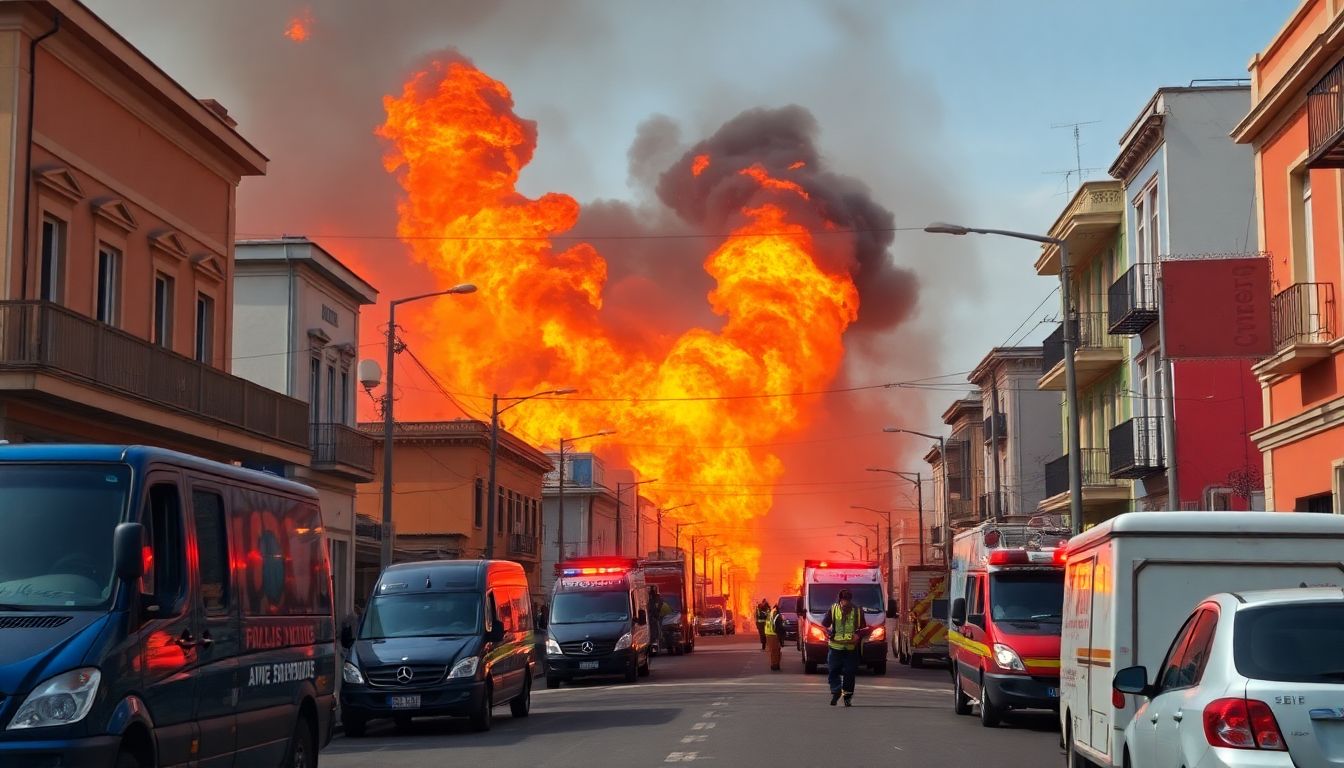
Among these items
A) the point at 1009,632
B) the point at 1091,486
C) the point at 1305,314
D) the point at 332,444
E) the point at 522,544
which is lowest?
the point at 1009,632

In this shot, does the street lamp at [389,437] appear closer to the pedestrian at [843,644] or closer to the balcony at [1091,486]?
the pedestrian at [843,644]

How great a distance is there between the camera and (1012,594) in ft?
69.8

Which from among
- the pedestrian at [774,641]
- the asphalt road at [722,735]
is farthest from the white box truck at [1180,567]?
the pedestrian at [774,641]

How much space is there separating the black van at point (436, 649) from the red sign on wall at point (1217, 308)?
11.1 metres

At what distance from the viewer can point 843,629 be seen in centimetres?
2495

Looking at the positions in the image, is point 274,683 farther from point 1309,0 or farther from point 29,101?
point 1309,0

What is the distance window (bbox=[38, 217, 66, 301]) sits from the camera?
84.7ft

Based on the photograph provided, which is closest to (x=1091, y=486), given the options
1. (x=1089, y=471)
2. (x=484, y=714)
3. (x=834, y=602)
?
(x=1089, y=471)

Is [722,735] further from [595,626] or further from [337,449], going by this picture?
[337,449]

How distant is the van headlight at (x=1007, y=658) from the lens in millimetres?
20047

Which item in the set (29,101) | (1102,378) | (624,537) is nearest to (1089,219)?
(1102,378)

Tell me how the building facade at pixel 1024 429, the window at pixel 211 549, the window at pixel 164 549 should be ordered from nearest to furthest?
the window at pixel 164 549 → the window at pixel 211 549 → the building facade at pixel 1024 429

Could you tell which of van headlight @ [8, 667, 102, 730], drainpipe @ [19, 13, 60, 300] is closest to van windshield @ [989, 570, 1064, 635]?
van headlight @ [8, 667, 102, 730]

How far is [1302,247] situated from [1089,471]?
20832 mm
